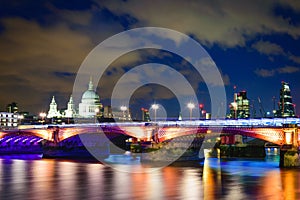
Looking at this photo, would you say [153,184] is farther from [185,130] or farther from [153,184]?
[185,130]

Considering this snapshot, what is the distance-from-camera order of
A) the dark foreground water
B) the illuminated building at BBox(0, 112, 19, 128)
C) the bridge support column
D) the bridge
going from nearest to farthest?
the dark foreground water, the bridge support column, the bridge, the illuminated building at BBox(0, 112, 19, 128)

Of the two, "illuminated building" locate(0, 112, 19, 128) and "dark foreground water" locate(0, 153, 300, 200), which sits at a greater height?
"illuminated building" locate(0, 112, 19, 128)

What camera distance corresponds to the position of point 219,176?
2037 inches

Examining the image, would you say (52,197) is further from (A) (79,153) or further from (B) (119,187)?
(A) (79,153)

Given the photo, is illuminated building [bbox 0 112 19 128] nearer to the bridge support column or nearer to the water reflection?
the water reflection

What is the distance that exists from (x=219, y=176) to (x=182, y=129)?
29.0 m

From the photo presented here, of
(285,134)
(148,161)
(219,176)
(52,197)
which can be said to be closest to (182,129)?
(148,161)

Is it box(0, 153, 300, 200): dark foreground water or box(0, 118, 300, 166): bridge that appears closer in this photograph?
box(0, 153, 300, 200): dark foreground water

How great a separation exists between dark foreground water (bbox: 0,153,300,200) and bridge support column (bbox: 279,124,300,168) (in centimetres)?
505

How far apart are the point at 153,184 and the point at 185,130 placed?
117ft

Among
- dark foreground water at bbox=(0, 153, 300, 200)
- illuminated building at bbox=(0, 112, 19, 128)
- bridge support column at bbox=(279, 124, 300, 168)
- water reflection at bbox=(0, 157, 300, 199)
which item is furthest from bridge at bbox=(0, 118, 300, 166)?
illuminated building at bbox=(0, 112, 19, 128)

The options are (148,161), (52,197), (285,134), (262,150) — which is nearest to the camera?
(52,197)

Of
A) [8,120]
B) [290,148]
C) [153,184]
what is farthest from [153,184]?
[8,120]

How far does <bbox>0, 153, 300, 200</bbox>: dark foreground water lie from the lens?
3778cm
